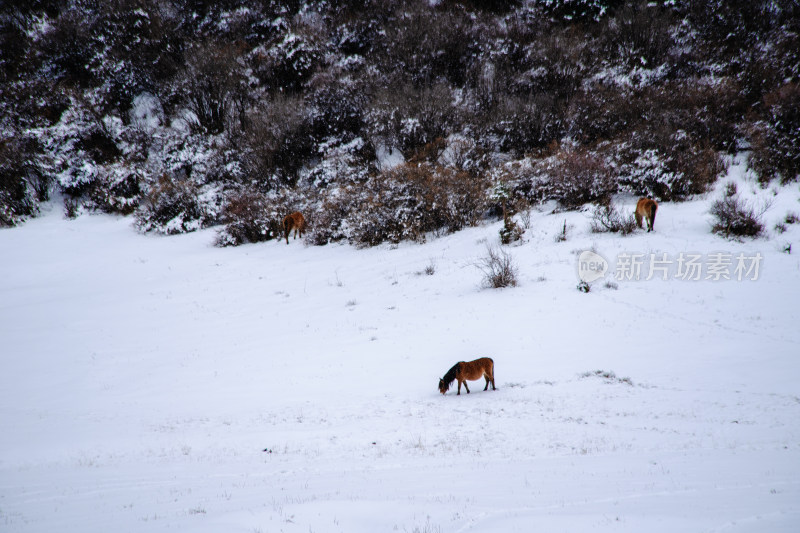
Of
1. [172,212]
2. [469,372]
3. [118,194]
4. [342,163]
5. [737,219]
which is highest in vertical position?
[342,163]

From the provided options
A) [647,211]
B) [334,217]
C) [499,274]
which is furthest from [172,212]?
[647,211]

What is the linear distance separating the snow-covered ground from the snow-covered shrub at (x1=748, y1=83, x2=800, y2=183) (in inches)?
31.2

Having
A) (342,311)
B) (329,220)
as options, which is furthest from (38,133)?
(342,311)

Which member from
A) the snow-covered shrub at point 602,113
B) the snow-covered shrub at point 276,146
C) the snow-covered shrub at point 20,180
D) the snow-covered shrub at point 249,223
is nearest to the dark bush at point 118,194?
the snow-covered shrub at point 20,180

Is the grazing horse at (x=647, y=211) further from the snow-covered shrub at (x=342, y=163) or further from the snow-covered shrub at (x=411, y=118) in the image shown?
the snow-covered shrub at (x=342, y=163)

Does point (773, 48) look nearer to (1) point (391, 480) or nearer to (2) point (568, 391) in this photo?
(2) point (568, 391)

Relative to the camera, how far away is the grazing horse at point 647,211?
39.9ft

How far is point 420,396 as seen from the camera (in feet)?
22.7

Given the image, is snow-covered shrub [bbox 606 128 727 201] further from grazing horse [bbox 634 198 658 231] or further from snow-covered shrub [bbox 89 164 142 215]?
snow-covered shrub [bbox 89 164 142 215]

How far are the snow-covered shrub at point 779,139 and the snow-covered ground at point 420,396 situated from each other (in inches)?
31.2

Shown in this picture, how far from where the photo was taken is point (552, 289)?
33.4ft

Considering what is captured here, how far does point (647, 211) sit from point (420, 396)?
10.3 meters

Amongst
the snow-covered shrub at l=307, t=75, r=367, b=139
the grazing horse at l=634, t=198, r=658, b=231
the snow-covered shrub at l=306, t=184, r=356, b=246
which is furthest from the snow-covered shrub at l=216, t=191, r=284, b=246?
the grazing horse at l=634, t=198, r=658, b=231

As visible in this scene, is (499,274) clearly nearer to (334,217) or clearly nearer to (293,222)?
(334,217)
